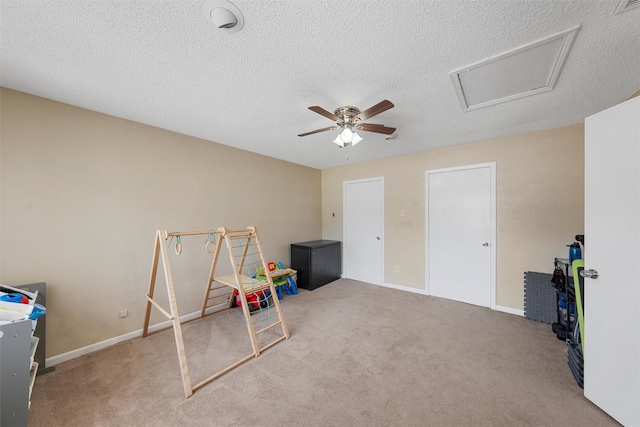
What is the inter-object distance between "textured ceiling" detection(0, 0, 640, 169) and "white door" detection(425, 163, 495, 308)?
3.78 ft

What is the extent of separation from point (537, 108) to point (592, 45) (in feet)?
3.24

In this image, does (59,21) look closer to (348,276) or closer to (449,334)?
(449,334)

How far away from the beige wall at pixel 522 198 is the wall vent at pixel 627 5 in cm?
215

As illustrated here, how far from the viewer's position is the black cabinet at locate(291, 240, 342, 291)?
4164 millimetres

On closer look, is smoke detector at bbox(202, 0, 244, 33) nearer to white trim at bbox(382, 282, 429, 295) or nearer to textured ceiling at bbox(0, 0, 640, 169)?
textured ceiling at bbox(0, 0, 640, 169)

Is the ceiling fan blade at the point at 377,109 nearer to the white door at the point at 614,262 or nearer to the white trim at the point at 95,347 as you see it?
the white door at the point at 614,262

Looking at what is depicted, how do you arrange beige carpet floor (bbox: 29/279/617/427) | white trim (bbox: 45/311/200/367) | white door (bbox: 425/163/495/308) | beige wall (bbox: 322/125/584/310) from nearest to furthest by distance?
beige carpet floor (bbox: 29/279/617/427) → white trim (bbox: 45/311/200/367) → beige wall (bbox: 322/125/584/310) → white door (bbox: 425/163/495/308)

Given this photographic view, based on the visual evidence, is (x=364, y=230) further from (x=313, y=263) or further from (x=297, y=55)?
(x=297, y=55)

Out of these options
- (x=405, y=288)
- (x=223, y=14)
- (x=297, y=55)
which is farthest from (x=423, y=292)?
(x=223, y=14)

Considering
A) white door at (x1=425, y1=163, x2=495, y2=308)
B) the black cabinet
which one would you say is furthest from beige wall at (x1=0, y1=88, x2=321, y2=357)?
white door at (x1=425, y1=163, x2=495, y2=308)

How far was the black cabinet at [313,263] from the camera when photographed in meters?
4.16

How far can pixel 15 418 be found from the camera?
126 cm

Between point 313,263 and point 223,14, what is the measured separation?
11.9ft

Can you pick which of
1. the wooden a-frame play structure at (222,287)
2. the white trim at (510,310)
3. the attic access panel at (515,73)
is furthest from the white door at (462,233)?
the wooden a-frame play structure at (222,287)
